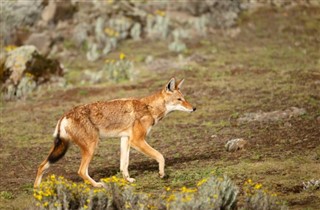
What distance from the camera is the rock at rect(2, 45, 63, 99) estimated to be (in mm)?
23453

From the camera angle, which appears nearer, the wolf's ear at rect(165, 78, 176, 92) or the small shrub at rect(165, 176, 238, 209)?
the small shrub at rect(165, 176, 238, 209)

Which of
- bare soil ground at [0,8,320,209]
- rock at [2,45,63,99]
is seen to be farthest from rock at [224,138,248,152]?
rock at [2,45,63,99]

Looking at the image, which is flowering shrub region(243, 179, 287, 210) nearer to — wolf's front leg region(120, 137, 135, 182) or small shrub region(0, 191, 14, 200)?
wolf's front leg region(120, 137, 135, 182)

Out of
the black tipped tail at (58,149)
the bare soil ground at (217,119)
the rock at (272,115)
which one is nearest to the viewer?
the black tipped tail at (58,149)

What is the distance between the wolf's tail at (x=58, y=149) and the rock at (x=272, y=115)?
23.2 ft

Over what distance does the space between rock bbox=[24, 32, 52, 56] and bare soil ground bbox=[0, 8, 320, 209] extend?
1.99 metres

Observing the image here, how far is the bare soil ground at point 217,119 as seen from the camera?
12344mm

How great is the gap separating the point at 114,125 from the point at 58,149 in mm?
1338

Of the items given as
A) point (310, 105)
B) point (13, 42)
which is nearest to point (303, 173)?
point (310, 105)

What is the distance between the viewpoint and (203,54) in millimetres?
28016

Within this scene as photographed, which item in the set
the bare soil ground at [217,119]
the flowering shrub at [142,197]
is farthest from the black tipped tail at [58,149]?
the flowering shrub at [142,197]

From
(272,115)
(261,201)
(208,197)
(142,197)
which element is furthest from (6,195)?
(272,115)

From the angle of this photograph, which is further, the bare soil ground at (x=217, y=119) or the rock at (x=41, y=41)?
the rock at (x=41, y=41)

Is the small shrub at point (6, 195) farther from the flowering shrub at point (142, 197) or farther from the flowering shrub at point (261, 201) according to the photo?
the flowering shrub at point (261, 201)
